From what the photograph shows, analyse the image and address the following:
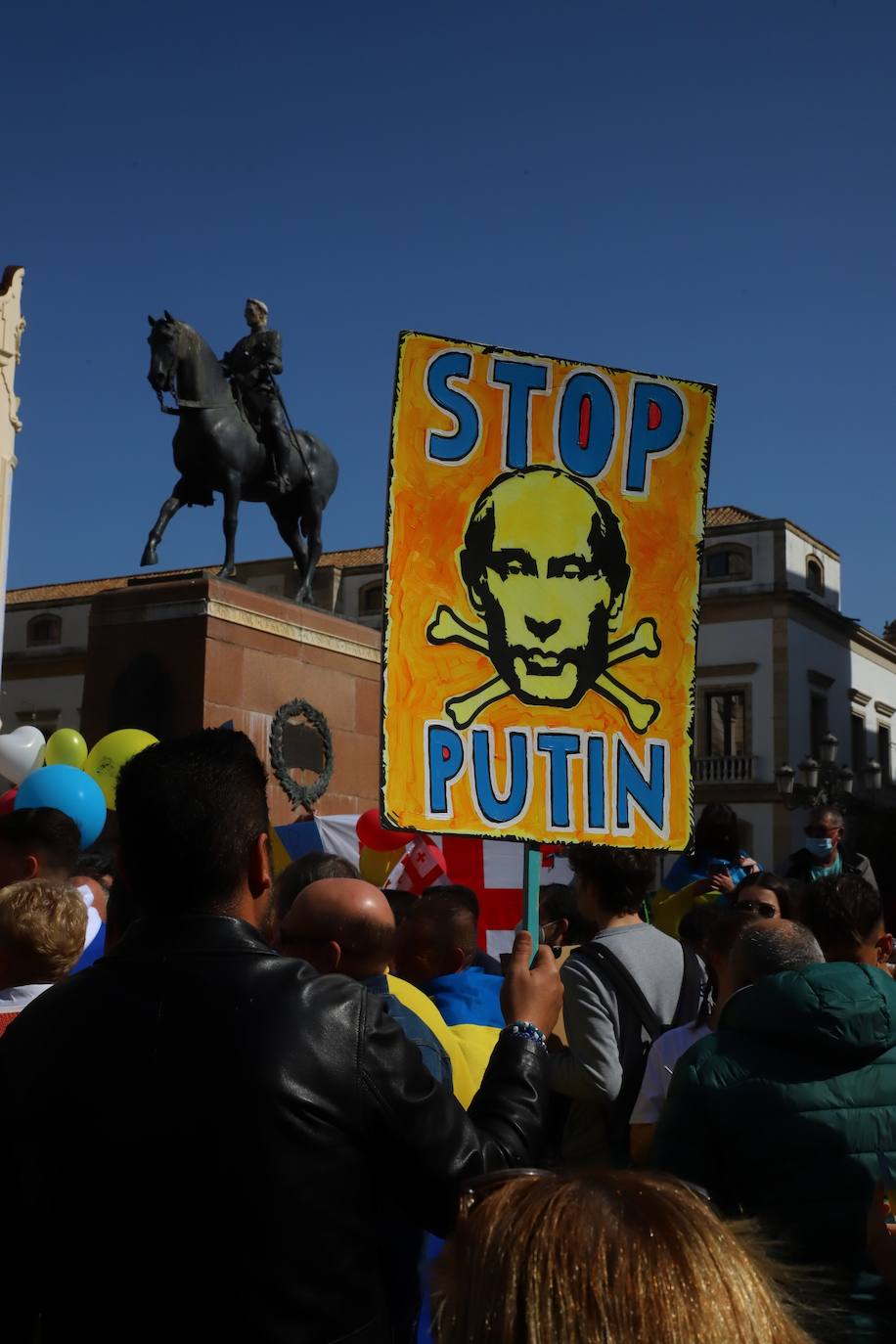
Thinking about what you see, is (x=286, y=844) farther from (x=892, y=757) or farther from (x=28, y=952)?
(x=892, y=757)

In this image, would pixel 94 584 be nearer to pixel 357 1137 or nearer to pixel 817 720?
pixel 817 720

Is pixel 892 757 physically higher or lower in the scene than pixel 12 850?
higher

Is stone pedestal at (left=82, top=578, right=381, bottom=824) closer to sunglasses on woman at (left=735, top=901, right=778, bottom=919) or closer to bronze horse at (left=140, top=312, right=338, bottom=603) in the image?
bronze horse at (left=140, top=312, right=338, bottom=603)

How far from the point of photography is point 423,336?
4.38m

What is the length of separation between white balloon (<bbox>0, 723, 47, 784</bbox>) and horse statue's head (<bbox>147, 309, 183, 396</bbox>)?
4571mm

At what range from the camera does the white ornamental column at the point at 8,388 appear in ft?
84.6

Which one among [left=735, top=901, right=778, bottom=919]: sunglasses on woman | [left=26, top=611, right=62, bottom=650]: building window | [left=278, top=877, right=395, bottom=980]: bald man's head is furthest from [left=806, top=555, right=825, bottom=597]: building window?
[left=278, top=877, right=395, bottom=980]: bald man's head

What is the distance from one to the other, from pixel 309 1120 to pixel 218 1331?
245 millimetres

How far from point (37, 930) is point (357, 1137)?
1427 mm

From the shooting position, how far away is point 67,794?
7012 mm

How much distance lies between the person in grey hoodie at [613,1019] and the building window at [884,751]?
146 feet

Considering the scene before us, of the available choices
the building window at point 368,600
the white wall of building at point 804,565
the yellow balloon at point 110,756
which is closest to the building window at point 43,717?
the building window at point 368,600

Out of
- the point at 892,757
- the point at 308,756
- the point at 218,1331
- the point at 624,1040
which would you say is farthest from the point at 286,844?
the point at 892,757

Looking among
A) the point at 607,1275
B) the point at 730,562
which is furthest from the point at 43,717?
the point at 607,1275
